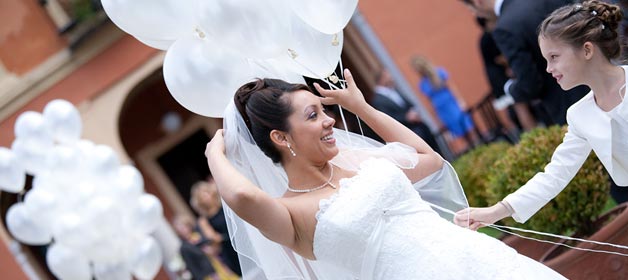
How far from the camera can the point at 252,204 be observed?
320cm

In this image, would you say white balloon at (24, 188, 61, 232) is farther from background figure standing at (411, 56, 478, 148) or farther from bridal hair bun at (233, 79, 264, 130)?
bridal hair bun at (233, 79, 264, 130)

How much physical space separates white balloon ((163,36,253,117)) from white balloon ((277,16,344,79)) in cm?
21

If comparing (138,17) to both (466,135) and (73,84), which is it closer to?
(466,135)

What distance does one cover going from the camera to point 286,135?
349 cm

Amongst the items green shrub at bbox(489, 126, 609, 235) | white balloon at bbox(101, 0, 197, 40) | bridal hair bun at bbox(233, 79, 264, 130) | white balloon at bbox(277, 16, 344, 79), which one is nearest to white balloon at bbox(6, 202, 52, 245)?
green shrub at bbox(489, 126, 609, 235)

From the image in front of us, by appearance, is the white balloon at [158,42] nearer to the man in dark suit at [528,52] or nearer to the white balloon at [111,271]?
the man in dark suit at [528,52]

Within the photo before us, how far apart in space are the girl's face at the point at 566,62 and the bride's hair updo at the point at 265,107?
101 cm

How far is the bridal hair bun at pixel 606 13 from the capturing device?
3.66 meters

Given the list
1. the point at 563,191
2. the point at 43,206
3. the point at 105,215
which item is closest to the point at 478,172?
the point at 563,191

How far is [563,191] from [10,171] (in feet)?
18.4

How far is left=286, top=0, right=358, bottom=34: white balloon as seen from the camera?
3695 mm

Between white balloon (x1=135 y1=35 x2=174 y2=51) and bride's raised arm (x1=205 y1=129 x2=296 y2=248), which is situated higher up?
white balloon (x1=135 y1=35 x2=174 y2=51)

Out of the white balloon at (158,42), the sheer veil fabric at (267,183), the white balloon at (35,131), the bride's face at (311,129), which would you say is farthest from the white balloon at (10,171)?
the bride's face at (311,129)

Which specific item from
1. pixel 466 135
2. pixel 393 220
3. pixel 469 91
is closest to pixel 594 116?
pixel 393 220
